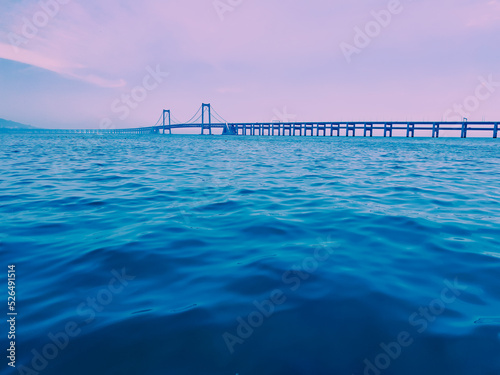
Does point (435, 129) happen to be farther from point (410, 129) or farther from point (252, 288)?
point (252, 288)

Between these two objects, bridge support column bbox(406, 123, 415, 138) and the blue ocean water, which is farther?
bridge support column bbox(406, 123, 415, 138)

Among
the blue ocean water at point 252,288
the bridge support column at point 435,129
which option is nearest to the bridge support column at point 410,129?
the bridge support column at point 435,129

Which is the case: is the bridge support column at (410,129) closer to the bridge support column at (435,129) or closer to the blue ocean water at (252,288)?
the bridge support column at (435,129)

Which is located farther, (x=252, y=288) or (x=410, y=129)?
(x=410, y=129)

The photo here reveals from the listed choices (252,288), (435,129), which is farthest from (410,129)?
(252,288)

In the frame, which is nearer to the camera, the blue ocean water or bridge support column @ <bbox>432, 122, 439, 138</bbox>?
the blue ocean water

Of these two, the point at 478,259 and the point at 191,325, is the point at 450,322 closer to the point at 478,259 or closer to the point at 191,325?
the point at 478,259

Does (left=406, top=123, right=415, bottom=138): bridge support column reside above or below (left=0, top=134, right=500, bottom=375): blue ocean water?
above

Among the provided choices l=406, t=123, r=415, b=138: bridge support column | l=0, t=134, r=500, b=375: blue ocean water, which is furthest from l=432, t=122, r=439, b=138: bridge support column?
l=0, t=134, r=500, b=375: blue ocean water

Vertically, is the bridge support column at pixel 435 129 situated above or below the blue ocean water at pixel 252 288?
above

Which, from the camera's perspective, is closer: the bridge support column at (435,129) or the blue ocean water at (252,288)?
the blue ocean water at (252,288)

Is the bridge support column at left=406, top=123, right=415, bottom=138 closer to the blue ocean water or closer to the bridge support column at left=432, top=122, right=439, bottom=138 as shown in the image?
the bridge support column at left=432, top=122, right=439, bottom=138

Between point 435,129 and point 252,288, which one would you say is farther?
point 435,129

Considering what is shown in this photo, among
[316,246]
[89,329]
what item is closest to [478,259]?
[316,246]
